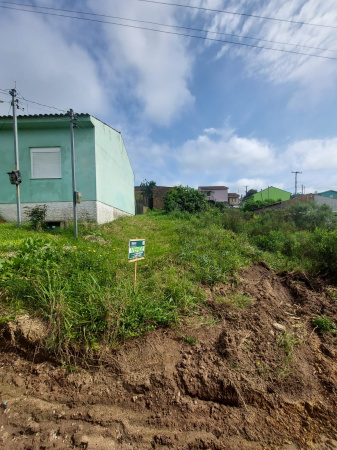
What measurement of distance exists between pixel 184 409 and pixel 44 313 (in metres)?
1.95

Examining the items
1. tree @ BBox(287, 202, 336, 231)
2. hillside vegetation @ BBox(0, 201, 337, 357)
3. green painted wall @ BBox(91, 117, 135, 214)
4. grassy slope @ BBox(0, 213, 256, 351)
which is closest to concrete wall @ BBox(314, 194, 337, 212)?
tree @ BBox(287, 202, 336, 231)

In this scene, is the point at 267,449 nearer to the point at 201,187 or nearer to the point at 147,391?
the point at 147,391

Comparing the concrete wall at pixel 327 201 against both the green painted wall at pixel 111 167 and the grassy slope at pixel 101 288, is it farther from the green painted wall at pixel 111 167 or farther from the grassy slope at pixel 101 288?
the grassy slope at pixel 101 288

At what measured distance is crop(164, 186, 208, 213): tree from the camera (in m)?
17.2

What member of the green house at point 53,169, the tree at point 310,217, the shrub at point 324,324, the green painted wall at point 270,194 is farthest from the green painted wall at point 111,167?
the green painted wall at point 270,194

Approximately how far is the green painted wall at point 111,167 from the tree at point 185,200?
4277 mm

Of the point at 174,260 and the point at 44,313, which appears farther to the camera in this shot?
the point at 174,260

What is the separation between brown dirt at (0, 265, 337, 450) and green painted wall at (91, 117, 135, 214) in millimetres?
7520

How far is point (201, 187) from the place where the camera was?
48.3 metres

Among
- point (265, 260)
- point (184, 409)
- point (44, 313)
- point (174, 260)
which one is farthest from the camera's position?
point (265, 260)

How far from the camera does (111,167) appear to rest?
1096cm

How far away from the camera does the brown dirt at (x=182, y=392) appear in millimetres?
1826

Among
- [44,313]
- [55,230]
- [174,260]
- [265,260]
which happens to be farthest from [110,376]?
[55,230]

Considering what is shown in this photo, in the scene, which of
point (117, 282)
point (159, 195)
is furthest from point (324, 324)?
point (159, 195)
